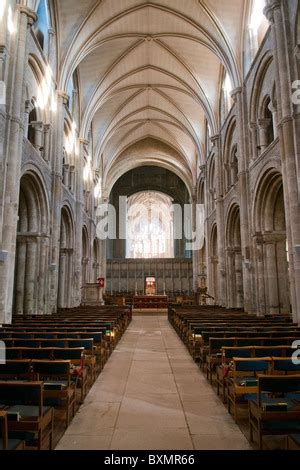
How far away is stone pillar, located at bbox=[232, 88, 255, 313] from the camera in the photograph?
1695 cm

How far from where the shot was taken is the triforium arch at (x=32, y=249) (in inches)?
615

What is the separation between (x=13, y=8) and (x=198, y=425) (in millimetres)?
14925

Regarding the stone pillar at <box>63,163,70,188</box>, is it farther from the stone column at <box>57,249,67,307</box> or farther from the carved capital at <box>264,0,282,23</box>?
the carved capital at <box>264,0,282,23</box>

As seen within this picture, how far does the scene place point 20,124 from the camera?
12328 mm

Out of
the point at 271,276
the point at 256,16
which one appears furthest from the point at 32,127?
the point at 271,276

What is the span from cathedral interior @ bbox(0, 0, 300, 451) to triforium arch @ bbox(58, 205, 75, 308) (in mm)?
99

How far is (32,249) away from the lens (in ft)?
53.0

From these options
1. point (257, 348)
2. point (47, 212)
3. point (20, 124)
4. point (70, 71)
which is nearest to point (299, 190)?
point (257, 348)

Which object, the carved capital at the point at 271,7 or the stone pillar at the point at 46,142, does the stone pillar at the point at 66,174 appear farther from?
the carved capital at the point at 271,7

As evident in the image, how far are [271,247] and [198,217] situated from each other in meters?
20.3

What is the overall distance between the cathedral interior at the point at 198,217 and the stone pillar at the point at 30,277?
55mm

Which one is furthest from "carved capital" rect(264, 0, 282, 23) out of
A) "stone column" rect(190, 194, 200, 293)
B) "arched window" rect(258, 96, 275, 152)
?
"stone column" rect(190, 194, 200, 293)

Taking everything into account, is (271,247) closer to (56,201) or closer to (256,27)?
(56,201)
